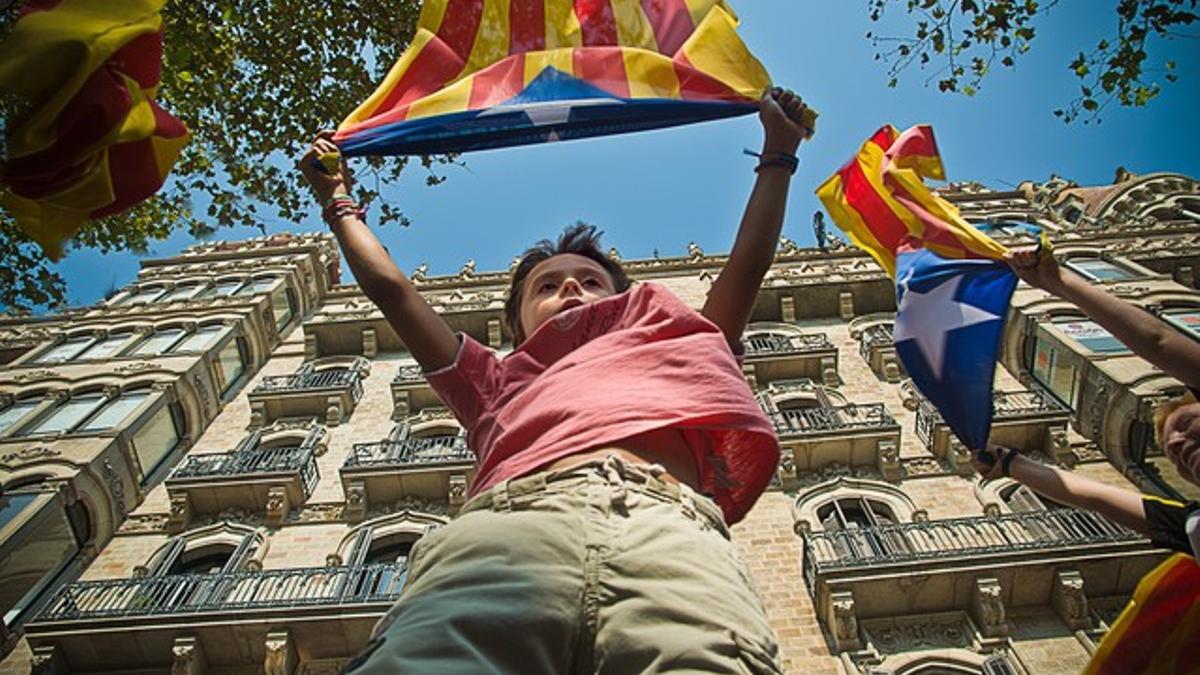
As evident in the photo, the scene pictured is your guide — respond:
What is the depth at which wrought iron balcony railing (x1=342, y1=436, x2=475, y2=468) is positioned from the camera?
14117 mm

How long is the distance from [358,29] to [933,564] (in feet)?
35.5

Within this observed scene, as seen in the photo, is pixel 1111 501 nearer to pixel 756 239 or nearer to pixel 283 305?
pixel 756 239

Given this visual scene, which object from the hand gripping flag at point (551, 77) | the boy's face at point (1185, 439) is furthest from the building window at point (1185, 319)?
the hand gripping flag at point (551, 77)

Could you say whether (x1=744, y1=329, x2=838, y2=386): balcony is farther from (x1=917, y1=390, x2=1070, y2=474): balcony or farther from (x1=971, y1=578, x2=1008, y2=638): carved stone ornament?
(x1=971, y1=578, x2=1008, y2=638): carved stone ornament

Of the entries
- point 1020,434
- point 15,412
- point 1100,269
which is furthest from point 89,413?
point 1100,269

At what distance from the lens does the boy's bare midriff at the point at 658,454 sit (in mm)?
2555

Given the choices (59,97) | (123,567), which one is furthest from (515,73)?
(123,567)

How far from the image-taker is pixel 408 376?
1794 centimetres

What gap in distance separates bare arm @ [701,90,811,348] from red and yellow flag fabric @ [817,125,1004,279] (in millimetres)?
4754

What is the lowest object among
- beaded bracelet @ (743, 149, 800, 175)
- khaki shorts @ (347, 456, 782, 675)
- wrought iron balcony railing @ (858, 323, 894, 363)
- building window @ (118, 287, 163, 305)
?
wrought iron balcony railing @ (858, 323, 894, 363)

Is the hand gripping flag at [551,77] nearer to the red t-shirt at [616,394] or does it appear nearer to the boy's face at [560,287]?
the boy's face at [560,287]

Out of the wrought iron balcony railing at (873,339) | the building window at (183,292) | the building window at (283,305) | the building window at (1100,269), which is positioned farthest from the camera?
the building window at (183,292)

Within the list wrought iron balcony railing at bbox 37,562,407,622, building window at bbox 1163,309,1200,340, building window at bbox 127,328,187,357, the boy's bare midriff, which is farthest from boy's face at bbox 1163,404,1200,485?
building window at bbox 127,328,187,357

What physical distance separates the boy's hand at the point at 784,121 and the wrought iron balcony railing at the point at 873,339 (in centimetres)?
1436
